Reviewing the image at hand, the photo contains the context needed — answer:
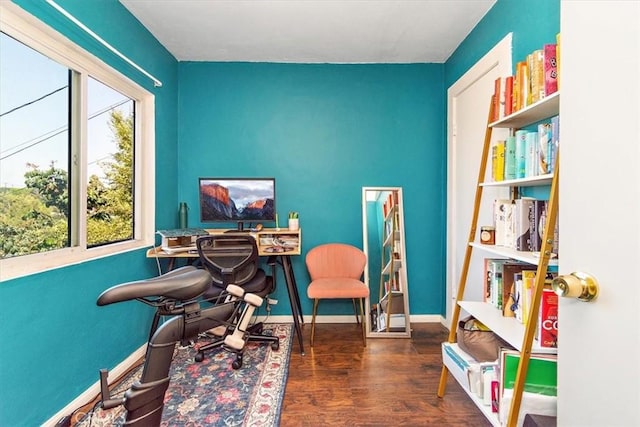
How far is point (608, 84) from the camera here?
623mm

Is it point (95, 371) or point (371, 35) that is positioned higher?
point (371, 35)

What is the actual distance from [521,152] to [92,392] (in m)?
2.64

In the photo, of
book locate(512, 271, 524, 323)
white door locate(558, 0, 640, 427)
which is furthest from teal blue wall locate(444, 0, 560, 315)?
white door locate(558, 0, 640, 427)

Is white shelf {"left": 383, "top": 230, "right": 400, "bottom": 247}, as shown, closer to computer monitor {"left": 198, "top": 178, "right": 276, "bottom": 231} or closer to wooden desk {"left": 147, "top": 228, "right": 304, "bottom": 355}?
wooden desk {"left": 147, "top": 228, "right": 304, "bottom": 355}

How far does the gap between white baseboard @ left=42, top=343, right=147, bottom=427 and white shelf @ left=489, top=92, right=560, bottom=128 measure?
2682 millimetres

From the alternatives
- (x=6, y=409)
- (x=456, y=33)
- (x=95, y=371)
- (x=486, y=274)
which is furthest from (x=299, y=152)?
(x=6, y=409)

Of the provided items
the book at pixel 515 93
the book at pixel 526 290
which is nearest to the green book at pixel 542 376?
the book at pixel 526 290

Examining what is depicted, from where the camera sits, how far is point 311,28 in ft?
8.00

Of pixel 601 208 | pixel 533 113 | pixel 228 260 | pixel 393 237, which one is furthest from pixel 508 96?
pixel 228 260

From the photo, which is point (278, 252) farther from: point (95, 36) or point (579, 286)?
point (579, 286)

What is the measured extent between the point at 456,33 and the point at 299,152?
5.29 ft

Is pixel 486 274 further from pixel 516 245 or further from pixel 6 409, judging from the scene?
pixel 6 409

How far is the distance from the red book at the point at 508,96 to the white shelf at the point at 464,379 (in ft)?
4.21

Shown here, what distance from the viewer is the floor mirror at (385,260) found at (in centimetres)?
283
